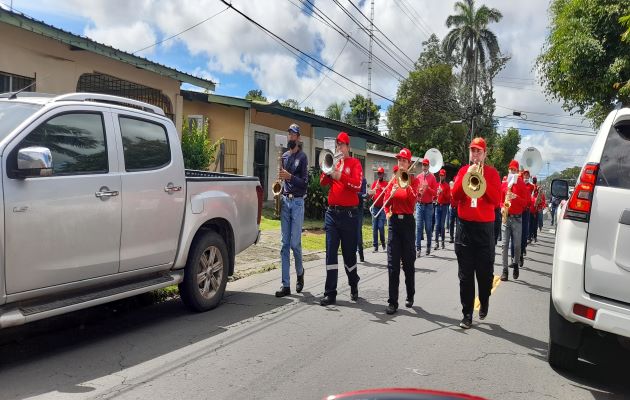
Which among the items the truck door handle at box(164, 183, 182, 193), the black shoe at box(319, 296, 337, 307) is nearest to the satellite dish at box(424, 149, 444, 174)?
the black shoe at box(319, 296, 337, 307)

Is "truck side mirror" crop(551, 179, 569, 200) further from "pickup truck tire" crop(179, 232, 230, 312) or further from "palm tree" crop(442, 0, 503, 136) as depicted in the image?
"palm tree" crop(442, 0, 503, 136)

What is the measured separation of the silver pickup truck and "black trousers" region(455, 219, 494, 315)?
8.95 ft

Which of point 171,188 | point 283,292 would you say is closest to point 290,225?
point 283,292

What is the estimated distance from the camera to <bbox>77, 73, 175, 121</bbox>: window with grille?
1191 cm

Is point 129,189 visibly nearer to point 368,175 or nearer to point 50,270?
point 50,270

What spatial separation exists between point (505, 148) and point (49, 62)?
51.2m

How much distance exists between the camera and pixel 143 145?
5.41 meters

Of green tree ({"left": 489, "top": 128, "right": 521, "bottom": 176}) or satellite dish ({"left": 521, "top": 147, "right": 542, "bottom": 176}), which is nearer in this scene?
satellite dish ({"left": 521, "top": 147, "right": 542, "bottom": 176})

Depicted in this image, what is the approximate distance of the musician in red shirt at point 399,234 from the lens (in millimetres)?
6395

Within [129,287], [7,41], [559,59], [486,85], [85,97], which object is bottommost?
[129,287]

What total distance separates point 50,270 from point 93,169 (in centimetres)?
96

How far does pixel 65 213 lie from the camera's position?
4352 mm

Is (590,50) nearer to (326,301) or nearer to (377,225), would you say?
(377,225)

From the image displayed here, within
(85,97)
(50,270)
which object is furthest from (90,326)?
(85,97)
